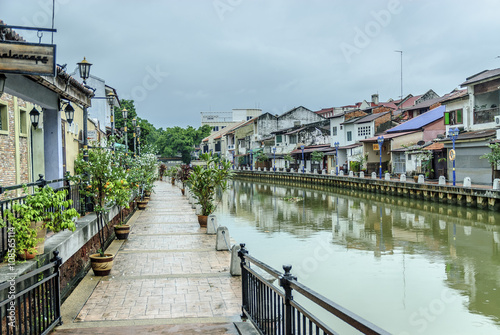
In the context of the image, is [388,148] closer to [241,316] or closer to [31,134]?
[31,134]

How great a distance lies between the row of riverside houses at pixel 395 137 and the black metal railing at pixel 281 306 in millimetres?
22714

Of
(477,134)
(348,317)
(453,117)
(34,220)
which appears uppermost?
(453,117)

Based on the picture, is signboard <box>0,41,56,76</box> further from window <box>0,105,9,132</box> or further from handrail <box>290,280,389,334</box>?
window <box>0,105,9,132</box>

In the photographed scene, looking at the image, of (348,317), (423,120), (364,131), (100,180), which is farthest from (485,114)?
(348,317)

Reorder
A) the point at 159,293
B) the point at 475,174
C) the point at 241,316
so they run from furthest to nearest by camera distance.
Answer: the point at 475,174
the point at 159,293
the point at 241,316

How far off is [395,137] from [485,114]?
907 centimetres


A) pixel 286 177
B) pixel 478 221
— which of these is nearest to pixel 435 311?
pixel 478 221

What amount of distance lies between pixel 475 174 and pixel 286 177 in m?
27.7

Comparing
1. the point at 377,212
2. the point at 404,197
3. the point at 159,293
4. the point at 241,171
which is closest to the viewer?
the point at 159,293

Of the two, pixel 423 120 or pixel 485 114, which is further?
pixel 423 120

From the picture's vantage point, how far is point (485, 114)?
1058 inches

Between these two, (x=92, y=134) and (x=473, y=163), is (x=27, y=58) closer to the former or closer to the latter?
(x=92, y=134)

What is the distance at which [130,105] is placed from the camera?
50031 millimetres

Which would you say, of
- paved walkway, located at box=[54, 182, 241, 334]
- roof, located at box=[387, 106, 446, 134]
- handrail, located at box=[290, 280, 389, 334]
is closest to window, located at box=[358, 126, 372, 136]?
roof, located at box=[387, 106, 446, 134]
